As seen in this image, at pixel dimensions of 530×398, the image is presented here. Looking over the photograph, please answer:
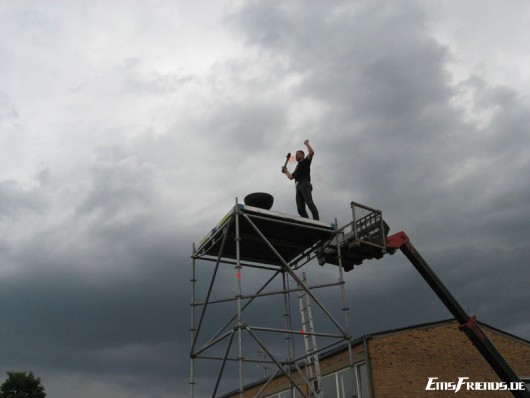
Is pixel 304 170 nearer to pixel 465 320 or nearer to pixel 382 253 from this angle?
pixel 382 253

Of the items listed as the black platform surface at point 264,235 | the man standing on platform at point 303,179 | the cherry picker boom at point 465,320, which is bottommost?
the cherry picker boom at point 465,320

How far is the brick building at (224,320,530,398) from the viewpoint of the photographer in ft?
71.8

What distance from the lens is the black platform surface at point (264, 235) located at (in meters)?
12.3

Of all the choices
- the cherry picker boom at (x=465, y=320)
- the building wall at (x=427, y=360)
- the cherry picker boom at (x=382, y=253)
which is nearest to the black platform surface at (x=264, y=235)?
the cherry picker boom at (x=382, y=253)

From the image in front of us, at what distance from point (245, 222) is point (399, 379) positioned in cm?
1290

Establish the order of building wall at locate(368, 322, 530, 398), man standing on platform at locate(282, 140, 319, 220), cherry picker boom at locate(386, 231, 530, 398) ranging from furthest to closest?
building wall at locate(368, 322, 530, 398) < cherry picker boom at locate(386, 231, 530, 398) < man standing on platform at locate(282, 140, 319, 220)

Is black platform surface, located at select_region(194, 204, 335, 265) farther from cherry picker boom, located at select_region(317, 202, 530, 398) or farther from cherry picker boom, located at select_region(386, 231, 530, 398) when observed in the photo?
cherry picker boom, located at select_region(386, 231, 530, 398)

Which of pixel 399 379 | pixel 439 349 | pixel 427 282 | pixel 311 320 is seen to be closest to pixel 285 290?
pixel 311 320

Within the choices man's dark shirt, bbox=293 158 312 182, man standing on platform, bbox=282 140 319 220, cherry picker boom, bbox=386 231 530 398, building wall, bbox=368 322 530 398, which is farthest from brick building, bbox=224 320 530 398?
man's dark shirt, bbox=293 158 312 182

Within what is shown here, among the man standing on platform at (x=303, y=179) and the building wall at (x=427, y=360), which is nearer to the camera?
the man standing on platform at (x=303, y=179)

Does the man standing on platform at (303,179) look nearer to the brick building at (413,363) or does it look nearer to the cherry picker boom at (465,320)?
the cherry picker boom at (465,320)

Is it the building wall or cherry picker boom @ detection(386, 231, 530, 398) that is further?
the building wall

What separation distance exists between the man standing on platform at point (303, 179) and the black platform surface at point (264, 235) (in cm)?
77

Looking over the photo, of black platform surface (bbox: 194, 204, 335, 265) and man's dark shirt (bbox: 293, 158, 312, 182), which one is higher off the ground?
man's dark shirt (bbox: 293, 158, 312, 182)
